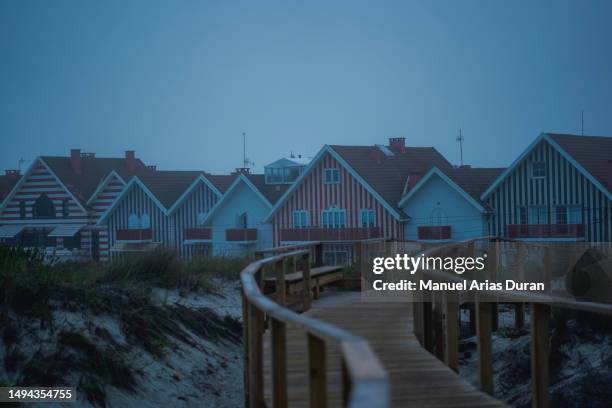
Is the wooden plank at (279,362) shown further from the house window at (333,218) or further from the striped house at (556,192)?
the house window at (333,218)

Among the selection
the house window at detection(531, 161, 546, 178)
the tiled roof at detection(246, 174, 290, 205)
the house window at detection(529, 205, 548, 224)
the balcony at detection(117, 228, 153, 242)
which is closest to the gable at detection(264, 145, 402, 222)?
the tiled roof at detection(246, 174, 290, 205)

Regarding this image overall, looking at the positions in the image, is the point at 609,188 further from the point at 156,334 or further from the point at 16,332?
the point at 16,332

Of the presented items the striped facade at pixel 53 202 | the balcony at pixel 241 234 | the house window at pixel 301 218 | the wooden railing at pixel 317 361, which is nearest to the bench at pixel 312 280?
the wooden railing at pixel 317 361

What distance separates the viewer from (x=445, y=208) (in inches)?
1887

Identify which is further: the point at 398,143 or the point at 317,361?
the point at 398,143

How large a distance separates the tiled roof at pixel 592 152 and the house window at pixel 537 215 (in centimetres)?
319

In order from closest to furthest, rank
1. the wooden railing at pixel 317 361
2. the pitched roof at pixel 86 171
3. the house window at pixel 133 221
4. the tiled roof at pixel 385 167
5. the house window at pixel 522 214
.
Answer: the wooden railing at pixel 317 361 → the house window at pixel 522 214 → the tiled roof at pixel 385 167 → the house window at pixel 133 221 → the pitched roof at pixel 86 171

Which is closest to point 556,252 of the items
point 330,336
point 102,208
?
point 330,336

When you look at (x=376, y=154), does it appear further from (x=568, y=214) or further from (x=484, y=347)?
(x=484, y=347)

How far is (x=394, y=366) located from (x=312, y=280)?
276 inches

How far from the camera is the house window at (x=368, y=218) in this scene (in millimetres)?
49750

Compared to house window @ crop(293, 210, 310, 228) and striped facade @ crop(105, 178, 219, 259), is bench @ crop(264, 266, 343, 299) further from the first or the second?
striped facade @ crop(105, 178, 219, 259)

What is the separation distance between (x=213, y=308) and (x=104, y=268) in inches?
78.5

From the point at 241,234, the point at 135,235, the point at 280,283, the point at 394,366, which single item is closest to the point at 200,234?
the point at 241,234
